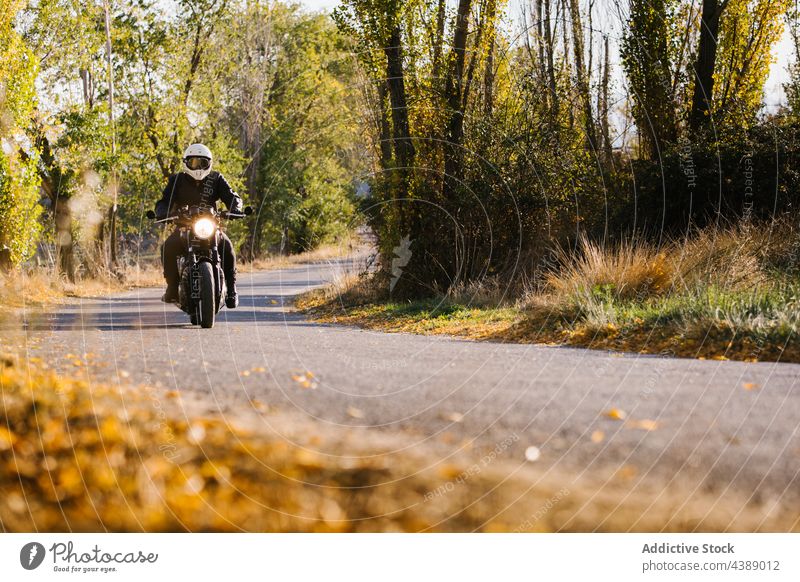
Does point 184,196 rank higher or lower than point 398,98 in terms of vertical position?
lower

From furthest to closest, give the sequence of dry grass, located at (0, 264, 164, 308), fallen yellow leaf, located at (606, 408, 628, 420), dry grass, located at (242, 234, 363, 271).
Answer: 1. dry grass, located at (242, 234, 363, 271)
2. dry grass, located at (0, 264, 164, 308)
3. fallen yellow leaf, located at (606, 408, 628, 420)

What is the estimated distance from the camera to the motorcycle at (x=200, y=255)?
10.5 m

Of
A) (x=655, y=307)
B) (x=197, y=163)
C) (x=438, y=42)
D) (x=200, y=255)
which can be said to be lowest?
(x=655, y=307)

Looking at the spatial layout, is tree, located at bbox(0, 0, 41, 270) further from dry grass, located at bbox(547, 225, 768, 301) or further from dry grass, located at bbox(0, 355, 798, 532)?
dry grass, located at bbox(0, 355, 798, 532)

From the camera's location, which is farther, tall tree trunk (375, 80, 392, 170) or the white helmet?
tall tree trunk (375, 80, 392, 170)

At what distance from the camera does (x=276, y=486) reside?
438 centimetres

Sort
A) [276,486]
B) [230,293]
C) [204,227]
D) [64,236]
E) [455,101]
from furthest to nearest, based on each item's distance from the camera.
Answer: [64,236] → [455,101] → [230,293] → [204,227] → [276,486]

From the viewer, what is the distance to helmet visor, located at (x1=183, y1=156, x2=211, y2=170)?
416 inches

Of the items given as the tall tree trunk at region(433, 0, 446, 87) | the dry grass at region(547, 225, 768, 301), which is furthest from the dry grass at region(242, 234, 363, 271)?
the dry grass at region(547, 225, 768, 301)

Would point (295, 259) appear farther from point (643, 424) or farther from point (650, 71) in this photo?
point (643, 424)

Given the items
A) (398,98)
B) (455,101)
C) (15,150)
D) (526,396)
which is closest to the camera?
(526,396)

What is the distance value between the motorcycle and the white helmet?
17.4 inches

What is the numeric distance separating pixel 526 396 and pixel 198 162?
20.3ft

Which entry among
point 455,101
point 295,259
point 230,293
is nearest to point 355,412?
point 230,293
